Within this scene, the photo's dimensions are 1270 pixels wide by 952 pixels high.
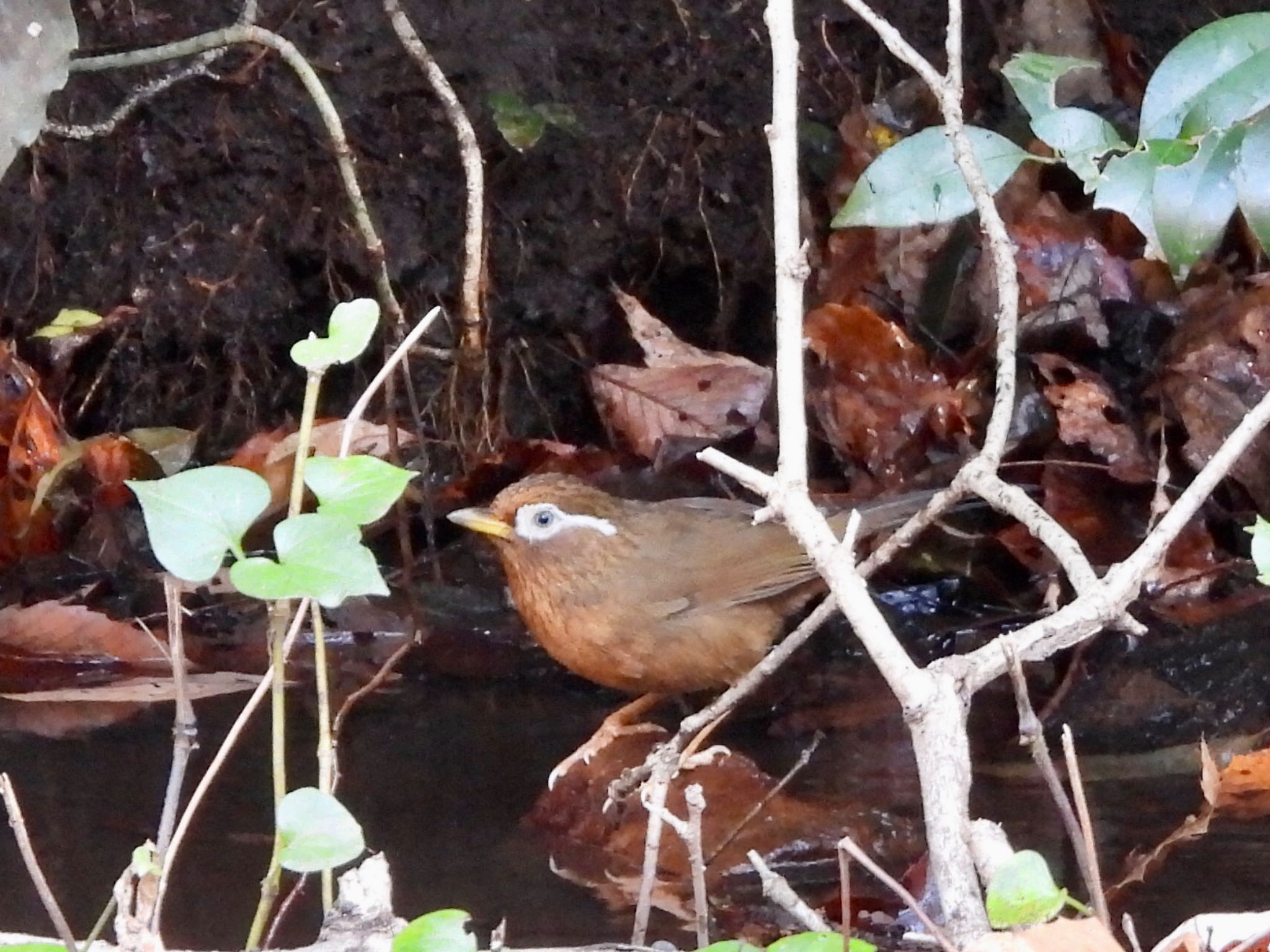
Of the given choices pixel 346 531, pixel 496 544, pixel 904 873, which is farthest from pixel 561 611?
pixel 346 531

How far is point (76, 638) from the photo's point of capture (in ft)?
12.1

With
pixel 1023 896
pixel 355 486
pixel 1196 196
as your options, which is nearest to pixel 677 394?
pixel 1196 196

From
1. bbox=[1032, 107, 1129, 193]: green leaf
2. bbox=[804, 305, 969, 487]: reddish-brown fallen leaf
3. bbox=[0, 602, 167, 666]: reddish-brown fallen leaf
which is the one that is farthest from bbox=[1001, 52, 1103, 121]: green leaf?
bbox=[0, 602, 167, 666]: reddish-brown fallen leaf

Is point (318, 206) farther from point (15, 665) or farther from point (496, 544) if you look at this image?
point (15, 665)

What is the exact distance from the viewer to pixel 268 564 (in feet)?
5.20

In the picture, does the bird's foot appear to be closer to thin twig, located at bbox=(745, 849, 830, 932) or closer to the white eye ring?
the white eye ring

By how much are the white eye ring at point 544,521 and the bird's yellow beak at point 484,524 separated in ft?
0.09

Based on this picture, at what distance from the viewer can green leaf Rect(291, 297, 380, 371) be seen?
1698mm

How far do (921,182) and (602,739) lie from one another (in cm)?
128

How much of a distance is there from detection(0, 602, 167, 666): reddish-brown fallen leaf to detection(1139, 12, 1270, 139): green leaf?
2.47 metres

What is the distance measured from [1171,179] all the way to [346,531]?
1.87m

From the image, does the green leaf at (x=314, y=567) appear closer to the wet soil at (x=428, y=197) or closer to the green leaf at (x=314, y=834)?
the green leaf at (x=314, y=834)

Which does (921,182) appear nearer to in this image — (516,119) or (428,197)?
(516,119)

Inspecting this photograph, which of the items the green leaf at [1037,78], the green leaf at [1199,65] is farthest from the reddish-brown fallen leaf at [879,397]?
the green leaf at [1199,65]
